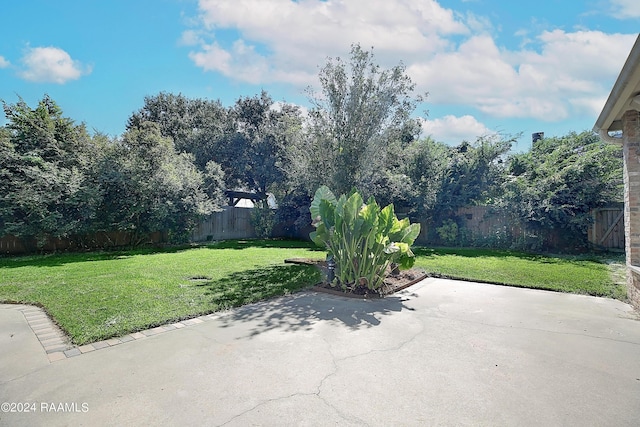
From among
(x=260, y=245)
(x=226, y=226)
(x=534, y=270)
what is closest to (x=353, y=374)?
(x=534, y=270)

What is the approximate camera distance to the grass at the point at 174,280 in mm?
4332

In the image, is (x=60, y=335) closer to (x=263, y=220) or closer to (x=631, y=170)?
(x=631, y=170)

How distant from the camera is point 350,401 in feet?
7.98

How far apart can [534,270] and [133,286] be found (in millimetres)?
8535

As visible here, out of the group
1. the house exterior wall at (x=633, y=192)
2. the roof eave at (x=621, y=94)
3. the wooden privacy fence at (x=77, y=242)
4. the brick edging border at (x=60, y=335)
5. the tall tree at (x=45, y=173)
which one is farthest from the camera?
the wooden privacy fence at (x=77, y=242)

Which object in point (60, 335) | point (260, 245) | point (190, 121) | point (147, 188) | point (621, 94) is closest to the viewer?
point (60, 335)

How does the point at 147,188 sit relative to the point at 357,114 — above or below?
below

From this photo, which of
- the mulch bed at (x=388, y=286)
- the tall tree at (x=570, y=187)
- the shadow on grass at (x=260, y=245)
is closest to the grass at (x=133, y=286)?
the mulch bed at (x=388, y=286)

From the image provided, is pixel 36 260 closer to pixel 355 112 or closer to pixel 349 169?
pixel 349 169

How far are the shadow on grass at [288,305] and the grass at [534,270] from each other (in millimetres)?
2854

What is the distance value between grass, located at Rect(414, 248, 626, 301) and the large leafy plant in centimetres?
226

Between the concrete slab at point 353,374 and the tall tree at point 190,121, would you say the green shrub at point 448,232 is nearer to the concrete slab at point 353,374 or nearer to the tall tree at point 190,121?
the concrete slab at point 353,374

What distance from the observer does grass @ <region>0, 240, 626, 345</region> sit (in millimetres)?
4332

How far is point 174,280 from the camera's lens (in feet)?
21.4
